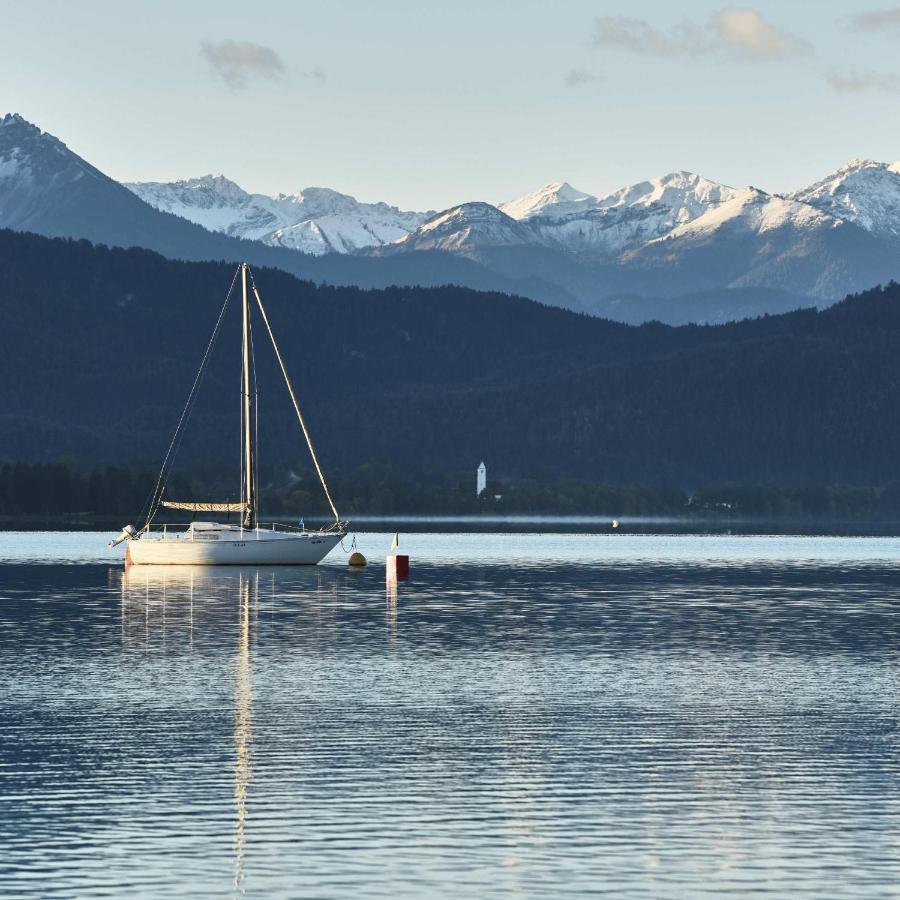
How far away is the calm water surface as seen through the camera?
3453cm

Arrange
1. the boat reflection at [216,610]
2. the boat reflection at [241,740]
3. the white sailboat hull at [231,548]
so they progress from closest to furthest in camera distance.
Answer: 1. the boat reflection at [241,740]
2. the boat reflection at [216,610]
3. the white sailboat hull at [231,548]

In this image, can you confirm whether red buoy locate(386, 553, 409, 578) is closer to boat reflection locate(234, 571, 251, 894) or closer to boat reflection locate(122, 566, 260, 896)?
boat reflection locate(122, 566, 260, 896)

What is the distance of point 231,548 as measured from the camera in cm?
13412

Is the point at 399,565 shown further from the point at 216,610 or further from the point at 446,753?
the point at 446,753

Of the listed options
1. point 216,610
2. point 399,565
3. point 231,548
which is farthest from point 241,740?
point 231,548

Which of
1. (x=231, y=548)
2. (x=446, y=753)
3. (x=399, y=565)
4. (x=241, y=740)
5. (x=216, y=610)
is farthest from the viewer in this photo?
(x=231, y=548)

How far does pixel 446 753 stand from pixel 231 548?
88585 millimetres

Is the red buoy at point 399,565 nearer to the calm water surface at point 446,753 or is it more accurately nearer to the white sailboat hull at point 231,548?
the white sailboat hull at point 231,548

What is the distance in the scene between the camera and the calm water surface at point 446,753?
34531 mm

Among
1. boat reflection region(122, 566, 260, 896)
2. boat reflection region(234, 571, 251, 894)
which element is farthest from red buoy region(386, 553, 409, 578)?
boat reflection region(234, 571, 251, 894)

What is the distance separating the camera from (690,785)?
42.5 m

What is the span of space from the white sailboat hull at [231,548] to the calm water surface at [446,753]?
1504 inches

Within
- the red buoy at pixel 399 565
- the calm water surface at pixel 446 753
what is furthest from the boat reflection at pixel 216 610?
the red buoy at pixel 399 565

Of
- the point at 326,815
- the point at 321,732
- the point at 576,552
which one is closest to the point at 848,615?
the point at 321,732
